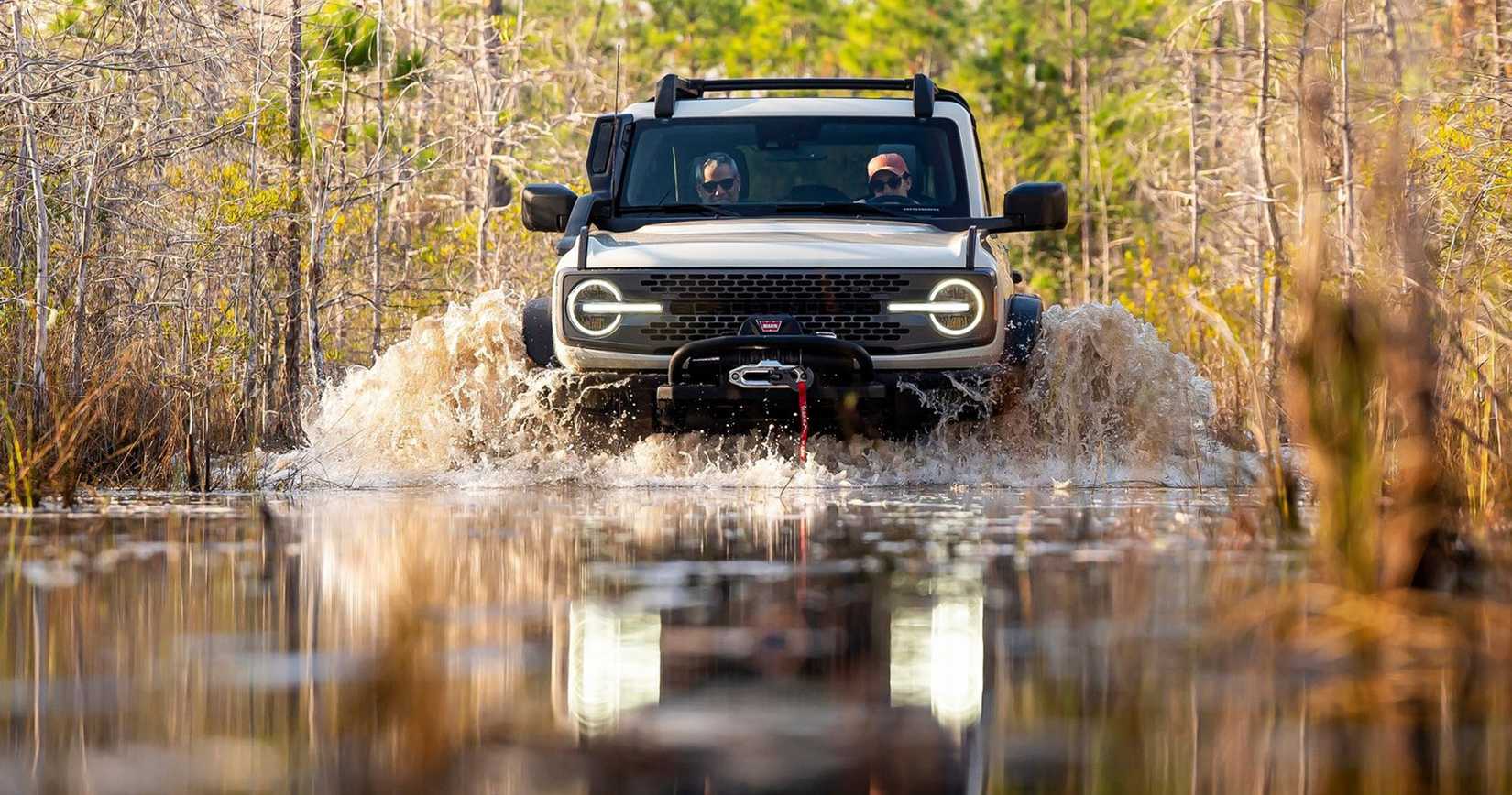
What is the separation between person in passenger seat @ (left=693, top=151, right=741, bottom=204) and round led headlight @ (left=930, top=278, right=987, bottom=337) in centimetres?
191

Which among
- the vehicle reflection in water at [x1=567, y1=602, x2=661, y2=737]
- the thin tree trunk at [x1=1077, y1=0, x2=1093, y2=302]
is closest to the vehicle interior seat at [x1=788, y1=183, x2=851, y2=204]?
the vehicle reflection in water at [x1=567, y1=602, x2=661, y2=737]

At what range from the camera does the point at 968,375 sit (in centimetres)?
1084

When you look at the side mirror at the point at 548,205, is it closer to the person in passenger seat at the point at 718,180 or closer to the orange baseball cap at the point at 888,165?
the person in passenger seat at the point at 718,180

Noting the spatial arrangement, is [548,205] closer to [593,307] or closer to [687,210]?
[687,210]

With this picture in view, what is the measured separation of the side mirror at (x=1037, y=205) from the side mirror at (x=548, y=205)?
89.6 inches

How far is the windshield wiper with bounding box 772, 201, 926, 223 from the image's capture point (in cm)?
1184

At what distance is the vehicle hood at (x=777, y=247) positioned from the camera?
35.1 ft

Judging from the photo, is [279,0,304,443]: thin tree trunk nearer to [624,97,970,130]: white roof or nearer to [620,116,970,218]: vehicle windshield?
[624,97,970,130]: white roof

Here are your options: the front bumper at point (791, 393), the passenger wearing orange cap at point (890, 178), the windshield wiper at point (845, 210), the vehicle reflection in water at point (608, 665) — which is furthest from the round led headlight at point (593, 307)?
the vehicle reflection in water at point (608, 665)

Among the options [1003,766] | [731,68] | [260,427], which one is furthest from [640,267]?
[731,68]

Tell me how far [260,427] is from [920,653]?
35.9 feet

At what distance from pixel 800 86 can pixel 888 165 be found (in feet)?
2.81

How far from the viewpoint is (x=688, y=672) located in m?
4.59

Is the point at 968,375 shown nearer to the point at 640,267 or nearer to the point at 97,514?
the point at 640,267
